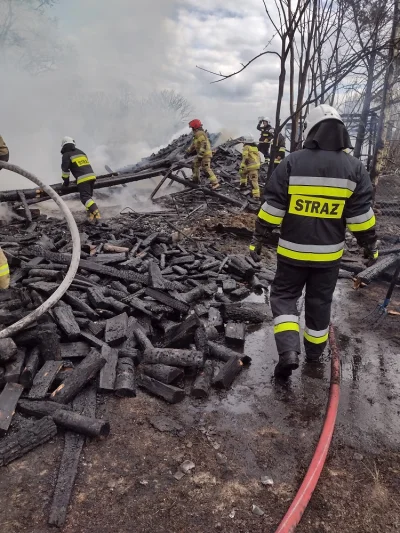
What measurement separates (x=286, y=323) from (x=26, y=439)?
7.51 feet

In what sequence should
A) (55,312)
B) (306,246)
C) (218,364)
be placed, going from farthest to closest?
(55,312), (218,364), (306,246)

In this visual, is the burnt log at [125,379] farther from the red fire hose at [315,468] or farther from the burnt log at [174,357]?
the red fire hose at [315,468]

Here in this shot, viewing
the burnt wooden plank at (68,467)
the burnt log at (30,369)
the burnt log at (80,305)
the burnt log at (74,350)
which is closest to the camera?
the burnt wooden plank at (68,467)

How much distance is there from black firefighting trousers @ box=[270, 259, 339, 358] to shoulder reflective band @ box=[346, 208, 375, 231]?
1.35 ft

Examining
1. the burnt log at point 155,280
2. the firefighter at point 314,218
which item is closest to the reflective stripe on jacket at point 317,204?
the firefighter at point 314,218

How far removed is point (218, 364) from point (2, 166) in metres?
3.64

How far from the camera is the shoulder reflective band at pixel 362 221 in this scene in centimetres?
324

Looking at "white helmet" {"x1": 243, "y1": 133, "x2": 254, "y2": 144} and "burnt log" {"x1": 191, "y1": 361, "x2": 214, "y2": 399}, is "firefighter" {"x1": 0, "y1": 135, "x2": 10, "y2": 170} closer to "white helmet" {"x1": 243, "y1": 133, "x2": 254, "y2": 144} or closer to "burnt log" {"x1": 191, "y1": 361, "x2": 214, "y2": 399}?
"burnt log" {"x1": 191, "y1": 361, "x2": 214, "y2": 399}

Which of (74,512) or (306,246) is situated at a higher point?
(306,246)

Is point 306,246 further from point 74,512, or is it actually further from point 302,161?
point 74,512

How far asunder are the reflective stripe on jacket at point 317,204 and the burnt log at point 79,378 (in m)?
1.97

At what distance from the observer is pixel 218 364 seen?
3.69 meters

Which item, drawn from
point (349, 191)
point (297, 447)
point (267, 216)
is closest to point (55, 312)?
point (267, 216)

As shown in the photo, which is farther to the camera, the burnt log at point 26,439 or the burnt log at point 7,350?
the burnt log at point 7,350
